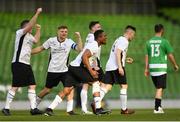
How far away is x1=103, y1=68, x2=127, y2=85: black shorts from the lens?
607 inches

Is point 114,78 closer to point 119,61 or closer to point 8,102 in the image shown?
point 119,61

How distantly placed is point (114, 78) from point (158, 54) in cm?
117

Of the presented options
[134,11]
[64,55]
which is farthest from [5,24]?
[64,55]

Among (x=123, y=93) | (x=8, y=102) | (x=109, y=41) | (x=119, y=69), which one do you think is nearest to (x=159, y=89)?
(x=123, y=93)

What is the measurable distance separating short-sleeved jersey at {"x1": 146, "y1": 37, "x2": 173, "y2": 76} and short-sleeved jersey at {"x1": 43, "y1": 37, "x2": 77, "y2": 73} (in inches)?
73.8

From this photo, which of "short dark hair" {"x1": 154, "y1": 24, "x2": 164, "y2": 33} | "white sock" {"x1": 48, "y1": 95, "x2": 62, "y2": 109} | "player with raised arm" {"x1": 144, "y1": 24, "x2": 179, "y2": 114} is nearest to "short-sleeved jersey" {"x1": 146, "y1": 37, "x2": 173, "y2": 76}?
"player with raised arm" {"x1": 144, "y1": 24, "x2": 179, "y2": 114}

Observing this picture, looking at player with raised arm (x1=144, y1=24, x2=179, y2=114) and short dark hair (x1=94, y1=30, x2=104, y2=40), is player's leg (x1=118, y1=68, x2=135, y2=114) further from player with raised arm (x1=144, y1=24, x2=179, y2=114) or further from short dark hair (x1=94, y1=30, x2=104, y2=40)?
short dark hair (x1=94, y1=30, x2=104, y2=40)

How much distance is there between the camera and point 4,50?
25594 mm

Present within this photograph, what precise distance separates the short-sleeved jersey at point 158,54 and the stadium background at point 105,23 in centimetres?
683

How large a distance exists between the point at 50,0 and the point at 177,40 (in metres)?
7.34

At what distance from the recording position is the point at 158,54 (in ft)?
51.9

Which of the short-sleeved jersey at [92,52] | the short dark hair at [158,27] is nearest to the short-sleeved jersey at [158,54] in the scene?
the short dark hair at [158,27]

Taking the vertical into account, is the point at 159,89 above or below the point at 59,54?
below

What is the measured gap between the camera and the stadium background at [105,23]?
24.2m
